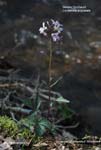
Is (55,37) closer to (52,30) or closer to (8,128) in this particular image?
(52,30)

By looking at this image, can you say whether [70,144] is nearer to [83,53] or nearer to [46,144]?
[46,144]

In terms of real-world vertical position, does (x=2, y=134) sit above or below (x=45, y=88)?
above

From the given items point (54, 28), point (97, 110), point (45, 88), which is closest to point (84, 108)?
point (97, 110)

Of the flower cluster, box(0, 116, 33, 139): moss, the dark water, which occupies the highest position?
the flower cluster

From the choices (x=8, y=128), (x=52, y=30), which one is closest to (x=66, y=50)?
(x=52, y=30)

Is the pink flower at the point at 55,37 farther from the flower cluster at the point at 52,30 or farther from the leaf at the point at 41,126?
the leaf at the point at 41,126

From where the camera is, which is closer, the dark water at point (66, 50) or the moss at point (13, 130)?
the moss at point (13, 130)

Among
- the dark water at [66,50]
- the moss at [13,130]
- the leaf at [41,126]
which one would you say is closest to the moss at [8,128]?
the moss at [13,130]

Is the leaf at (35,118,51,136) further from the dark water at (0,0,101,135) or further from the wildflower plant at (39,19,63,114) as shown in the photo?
the dark water at (0,0,101,135)

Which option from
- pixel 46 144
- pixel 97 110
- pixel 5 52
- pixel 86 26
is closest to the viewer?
pixel 46 144

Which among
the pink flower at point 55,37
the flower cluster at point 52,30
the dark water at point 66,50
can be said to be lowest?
the dark water at point 66,50

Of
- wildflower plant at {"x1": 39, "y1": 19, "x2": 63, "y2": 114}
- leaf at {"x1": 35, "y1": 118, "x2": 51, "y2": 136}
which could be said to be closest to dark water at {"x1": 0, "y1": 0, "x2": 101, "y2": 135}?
leaf at {"x1": 35, "y1": 118, "x2": 51, "y2": 136}
